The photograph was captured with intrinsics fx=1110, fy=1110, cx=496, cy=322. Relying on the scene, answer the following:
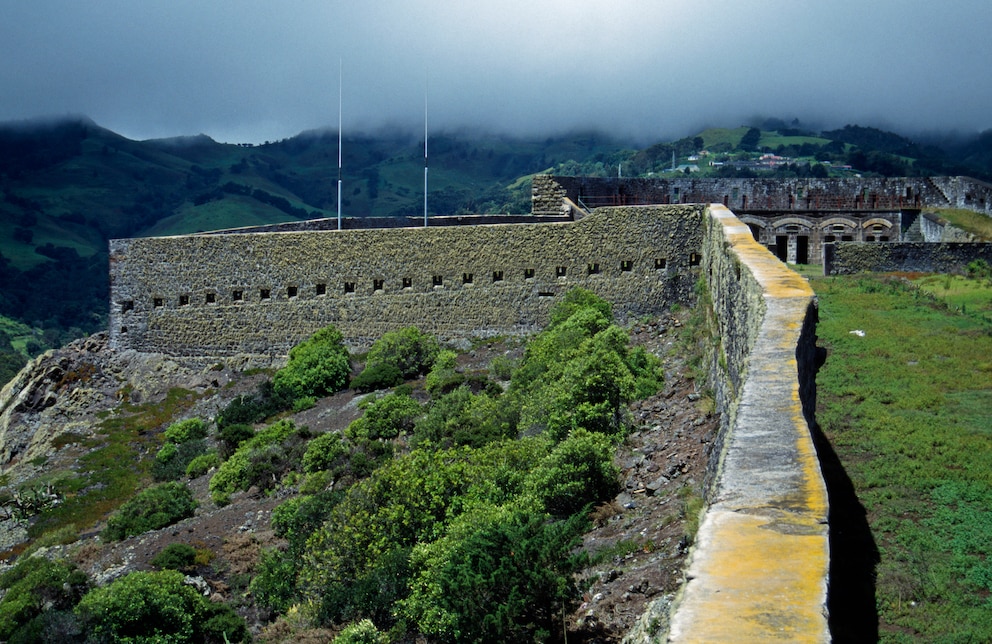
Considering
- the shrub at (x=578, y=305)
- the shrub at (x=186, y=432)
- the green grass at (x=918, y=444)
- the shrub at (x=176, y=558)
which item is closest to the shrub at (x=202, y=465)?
the shrub at (x=186, y=432)

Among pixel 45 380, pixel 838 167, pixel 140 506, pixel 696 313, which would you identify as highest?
pixel 838 167

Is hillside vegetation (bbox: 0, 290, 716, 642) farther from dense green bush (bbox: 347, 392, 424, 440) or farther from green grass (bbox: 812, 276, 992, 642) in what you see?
green grass (bbox: 812, 276, 992, 642)

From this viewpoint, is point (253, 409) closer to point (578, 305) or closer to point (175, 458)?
point (175, 458)

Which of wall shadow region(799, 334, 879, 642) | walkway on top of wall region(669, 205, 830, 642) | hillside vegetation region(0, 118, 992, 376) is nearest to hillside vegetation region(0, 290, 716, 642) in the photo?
wall shadow region(799, 334, 879, 642)

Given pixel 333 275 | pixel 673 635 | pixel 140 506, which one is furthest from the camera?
pixel 333 275

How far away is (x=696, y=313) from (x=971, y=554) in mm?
11242

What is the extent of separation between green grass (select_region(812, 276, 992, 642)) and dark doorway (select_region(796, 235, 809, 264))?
1189 centimetres

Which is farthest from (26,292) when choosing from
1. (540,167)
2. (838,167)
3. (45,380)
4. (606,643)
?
(606,643)

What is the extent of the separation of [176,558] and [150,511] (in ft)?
10.3

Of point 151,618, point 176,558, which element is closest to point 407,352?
point 176,558

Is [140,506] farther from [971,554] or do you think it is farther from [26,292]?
[26,292]

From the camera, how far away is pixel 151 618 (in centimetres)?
1443

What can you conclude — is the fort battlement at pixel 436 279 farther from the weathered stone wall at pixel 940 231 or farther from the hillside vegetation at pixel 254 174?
the hillside vegetation at pixel 254 174

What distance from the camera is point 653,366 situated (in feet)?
57.8
